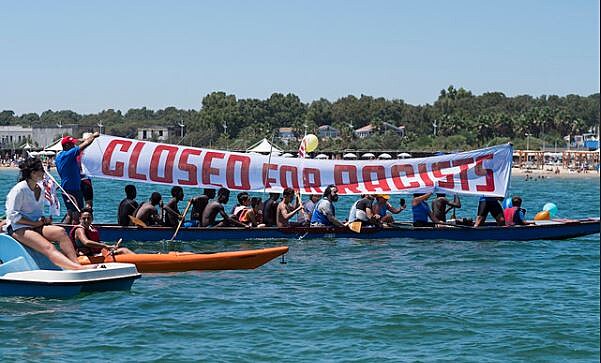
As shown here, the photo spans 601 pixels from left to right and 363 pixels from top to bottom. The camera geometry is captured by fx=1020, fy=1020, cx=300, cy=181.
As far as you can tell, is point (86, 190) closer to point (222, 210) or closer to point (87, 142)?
point (87, 142)

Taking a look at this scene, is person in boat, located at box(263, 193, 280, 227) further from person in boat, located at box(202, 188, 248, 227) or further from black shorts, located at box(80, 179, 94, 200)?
black shorts, located at box(80, 179, 94, 200)

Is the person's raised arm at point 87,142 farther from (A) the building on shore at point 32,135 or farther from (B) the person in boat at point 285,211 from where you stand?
(A) the building on shore at point 32,135

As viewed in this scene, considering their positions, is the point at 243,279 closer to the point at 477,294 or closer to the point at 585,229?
the point at 477,294

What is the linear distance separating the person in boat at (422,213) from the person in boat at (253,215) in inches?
146

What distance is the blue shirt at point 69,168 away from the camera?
21.4 meters

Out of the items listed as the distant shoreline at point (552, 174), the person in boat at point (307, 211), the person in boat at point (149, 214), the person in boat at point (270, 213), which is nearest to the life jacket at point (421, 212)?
the person in boat at point (307, 211)

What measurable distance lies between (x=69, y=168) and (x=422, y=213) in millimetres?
8540

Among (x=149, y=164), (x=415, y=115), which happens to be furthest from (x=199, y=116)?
(x=149, y=164)

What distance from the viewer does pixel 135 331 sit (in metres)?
14.2

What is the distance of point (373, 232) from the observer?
24219 mm

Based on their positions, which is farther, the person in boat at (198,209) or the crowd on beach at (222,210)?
the person in boat at (198,209)

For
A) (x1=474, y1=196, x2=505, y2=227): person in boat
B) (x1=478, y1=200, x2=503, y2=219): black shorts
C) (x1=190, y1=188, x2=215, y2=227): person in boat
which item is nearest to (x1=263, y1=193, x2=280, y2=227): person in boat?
(x1=190, y1=188, x2=215, y2=227): person in boat

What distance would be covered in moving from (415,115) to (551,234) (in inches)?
5864

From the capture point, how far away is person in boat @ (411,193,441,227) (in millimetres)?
24484
